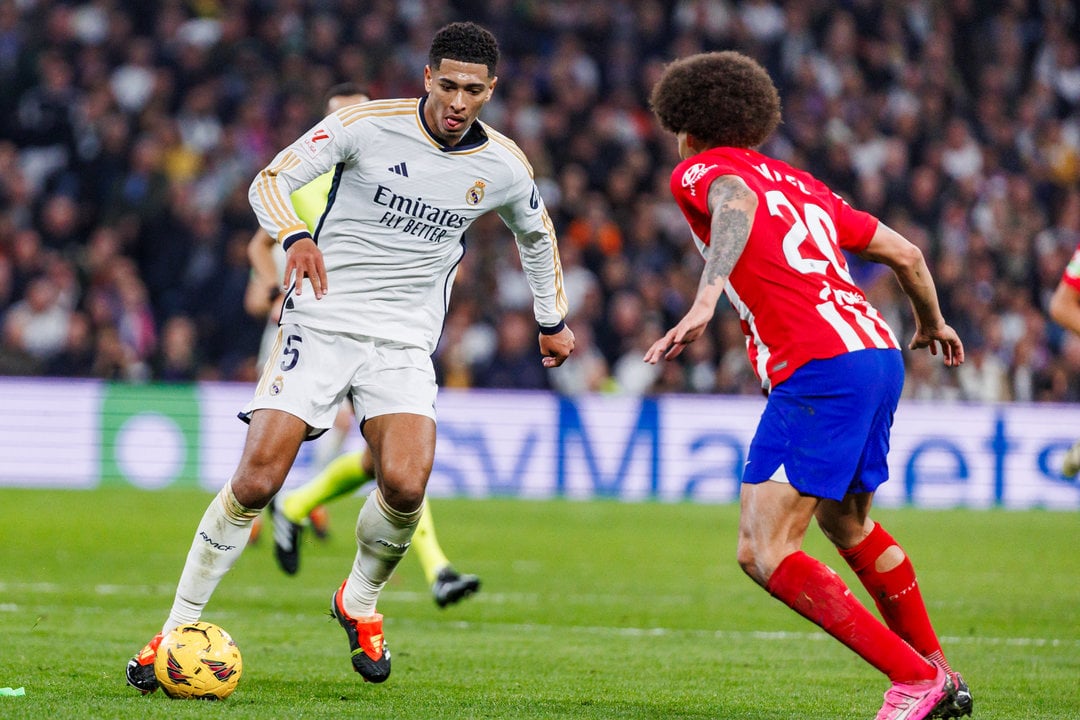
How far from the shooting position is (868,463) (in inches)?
208

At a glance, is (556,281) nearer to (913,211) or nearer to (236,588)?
(236,588)

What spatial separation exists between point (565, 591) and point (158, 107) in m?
11.1

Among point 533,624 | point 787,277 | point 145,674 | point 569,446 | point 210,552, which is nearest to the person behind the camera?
point 787,277

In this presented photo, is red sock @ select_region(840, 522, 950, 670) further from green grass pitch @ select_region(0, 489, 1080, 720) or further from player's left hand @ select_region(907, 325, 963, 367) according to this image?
player's left hand @ select_region(907, 325, 963, 367)

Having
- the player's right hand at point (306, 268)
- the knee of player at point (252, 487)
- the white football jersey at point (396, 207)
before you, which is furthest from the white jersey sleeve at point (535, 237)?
the knee of player at point (252, 487)

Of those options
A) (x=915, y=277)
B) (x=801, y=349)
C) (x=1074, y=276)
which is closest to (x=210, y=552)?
(x=801, y=349)

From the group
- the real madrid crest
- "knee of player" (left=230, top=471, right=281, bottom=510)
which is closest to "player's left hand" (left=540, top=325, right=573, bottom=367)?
the real madrid crest

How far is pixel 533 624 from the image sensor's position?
8.16m

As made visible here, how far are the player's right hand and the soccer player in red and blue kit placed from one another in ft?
4.17

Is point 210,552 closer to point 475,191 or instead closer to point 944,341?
point 475,191

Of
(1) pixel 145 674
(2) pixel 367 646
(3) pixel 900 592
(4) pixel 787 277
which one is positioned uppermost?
(4) pixel 787 277

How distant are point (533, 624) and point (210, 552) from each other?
280 centimetres

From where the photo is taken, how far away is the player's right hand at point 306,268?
17.8 feet

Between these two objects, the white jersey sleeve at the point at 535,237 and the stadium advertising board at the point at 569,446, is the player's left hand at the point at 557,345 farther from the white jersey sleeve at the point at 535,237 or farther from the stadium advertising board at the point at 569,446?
the stadium advertising board at the point at 569,446
